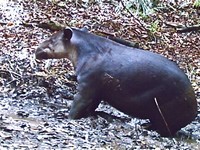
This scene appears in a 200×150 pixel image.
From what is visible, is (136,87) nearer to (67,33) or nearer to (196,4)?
(67,33)

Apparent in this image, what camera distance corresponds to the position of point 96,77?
6.79 metres

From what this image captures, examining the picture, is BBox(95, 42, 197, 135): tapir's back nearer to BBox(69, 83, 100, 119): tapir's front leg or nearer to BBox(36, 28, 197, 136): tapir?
BBox(36, 28, 197, 136): tapir

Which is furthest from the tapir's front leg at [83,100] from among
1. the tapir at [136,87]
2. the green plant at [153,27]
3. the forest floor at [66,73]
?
the green plant at [153,27]

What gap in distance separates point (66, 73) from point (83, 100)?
2.12 metres

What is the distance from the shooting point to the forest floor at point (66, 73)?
5.79 metres

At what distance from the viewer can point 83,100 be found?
22.3 ft

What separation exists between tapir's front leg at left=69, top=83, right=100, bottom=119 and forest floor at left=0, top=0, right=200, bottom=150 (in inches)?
4.7

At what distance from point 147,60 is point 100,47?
2.34 feet

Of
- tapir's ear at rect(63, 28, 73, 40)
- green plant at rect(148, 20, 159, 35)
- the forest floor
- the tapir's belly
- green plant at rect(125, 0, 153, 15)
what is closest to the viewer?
the forest floor

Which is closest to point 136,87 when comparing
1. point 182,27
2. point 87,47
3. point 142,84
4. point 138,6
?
point 142,84

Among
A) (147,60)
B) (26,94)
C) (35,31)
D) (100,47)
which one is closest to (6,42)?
(35,31)

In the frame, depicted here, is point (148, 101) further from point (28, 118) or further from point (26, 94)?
point (26, 94)

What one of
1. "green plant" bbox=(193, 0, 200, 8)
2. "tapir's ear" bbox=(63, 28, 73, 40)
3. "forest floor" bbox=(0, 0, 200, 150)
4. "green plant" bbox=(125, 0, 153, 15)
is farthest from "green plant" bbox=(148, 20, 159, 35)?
"tapir's ear" bbox=(63, 28, 73, 40)

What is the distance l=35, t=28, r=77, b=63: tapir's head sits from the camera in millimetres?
7371
